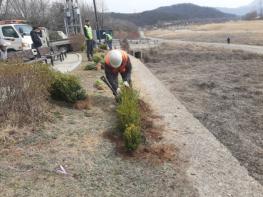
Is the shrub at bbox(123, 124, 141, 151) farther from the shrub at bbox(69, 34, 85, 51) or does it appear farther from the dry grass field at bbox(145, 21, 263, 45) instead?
the dry grass field at bbox(145, 21, 263, 45)

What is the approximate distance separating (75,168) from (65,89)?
3.09 metres

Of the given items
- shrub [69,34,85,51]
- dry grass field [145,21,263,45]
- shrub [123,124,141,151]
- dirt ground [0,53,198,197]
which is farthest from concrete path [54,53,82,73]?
→ dry grass field [145,21,263,45]

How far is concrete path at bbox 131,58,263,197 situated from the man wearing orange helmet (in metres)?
1.21

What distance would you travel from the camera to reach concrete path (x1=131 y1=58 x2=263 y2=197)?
19.3ft

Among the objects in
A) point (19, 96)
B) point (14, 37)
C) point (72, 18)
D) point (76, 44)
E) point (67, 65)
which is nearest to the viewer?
point (19, 96)

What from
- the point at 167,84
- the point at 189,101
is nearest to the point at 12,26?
the point at 167,84

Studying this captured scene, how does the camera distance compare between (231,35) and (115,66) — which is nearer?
(115,66)

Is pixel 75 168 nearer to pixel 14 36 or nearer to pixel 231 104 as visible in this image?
pixel 231 104

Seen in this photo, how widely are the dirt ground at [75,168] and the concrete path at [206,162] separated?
10.7 inches

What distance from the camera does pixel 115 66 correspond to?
10.2 meters

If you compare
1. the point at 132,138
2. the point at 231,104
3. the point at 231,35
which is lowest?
the point at 231,35

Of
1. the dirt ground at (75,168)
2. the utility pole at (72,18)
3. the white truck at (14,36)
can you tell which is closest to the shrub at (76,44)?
the white truck at (14,36)

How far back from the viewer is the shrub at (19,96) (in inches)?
280

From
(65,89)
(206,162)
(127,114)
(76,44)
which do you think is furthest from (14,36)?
(206,162)
